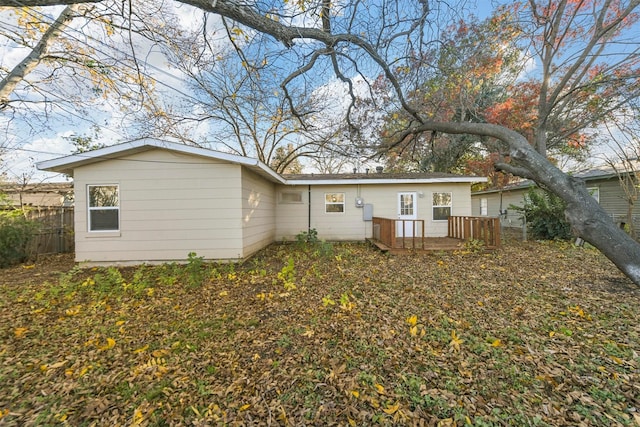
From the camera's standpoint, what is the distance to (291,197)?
1047 centimetres

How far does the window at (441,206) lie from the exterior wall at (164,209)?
7.41 metres

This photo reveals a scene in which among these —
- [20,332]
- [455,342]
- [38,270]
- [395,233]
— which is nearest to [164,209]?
[38,270]

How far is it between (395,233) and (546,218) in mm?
6795

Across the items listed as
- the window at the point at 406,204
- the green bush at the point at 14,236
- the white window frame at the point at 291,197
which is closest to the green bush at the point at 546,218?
the window at the point at 406,204

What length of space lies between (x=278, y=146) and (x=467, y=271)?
1354cm

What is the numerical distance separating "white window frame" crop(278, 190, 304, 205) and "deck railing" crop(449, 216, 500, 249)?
5906 mm

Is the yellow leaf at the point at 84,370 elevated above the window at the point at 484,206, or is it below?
below

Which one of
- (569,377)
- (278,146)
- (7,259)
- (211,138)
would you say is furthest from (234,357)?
(278,146)

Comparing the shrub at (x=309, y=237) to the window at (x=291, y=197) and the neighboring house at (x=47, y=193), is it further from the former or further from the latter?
the neighboring house at (x=47, y=193)

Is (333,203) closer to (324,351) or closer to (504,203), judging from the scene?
(324,351)

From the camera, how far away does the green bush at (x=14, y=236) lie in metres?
6.53

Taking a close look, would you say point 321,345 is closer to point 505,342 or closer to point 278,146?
point 505,342

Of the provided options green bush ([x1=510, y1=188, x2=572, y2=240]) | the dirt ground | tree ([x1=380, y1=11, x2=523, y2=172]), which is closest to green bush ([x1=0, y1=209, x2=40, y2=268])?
the dirt ground

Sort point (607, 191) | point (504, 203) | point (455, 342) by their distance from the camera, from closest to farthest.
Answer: point (455, 342), point (607, 191), point (504, 203)
